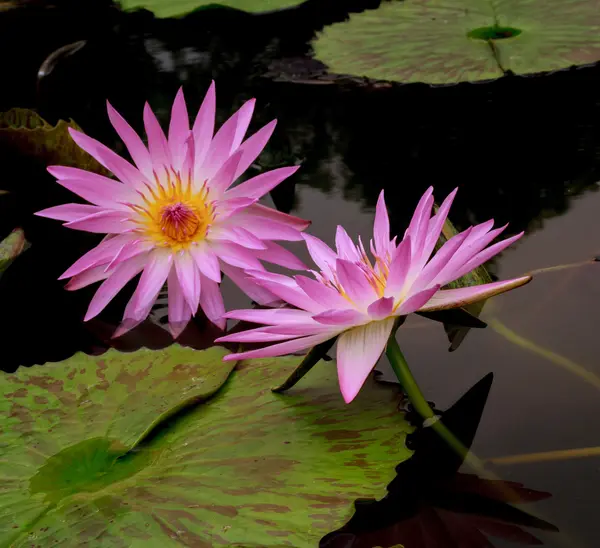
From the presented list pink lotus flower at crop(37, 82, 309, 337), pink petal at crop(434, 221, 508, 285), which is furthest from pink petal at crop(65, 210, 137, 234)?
pink petal at crop(434, 221, 508, 285)

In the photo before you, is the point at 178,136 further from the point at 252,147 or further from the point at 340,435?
the point at 340,435

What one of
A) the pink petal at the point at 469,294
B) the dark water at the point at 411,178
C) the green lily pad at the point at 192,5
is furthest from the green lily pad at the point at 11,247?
the green lily pad at the point at 192,5

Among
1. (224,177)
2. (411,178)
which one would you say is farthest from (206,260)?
(411,178)

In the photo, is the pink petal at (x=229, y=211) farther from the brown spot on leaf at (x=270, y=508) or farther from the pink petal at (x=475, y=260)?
the brown spot on leaf at (x=270, y=508)

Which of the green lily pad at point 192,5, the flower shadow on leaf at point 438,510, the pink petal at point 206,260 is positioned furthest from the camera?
the green lily pad at point 192,5

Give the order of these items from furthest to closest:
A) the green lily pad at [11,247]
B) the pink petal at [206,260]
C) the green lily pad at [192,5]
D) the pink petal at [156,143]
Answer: the green lily pad at [192,5] → the green lily pad at [11,247] → the pink petal at [156,143] → the pink petal at [206,260]

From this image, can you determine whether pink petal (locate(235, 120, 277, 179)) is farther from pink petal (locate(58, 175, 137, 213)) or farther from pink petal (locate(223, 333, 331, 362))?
pink petal (locate(223, 333, 331, 362))

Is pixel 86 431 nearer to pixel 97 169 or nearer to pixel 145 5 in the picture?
pixel 97 169
